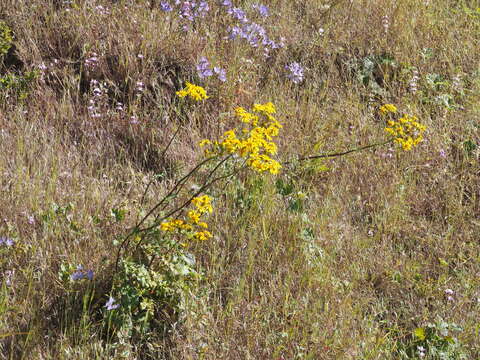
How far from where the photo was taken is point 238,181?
3367mm

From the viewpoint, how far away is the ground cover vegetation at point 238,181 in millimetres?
2658

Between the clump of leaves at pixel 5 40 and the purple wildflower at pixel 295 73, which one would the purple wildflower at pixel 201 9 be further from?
the clump of leaves at pixel 5 40

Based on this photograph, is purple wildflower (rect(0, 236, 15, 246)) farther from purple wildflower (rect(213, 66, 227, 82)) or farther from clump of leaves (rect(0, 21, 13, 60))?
purple wildflower (rect(213, 66, 227, 82))

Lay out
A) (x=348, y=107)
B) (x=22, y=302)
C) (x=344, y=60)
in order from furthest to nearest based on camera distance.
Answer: (x=344, y=60)
(x=348, y=107)
(x=22, y=302)

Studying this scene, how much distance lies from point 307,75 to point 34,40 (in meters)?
1.94

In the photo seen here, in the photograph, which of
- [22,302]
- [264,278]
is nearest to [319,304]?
[264,278]

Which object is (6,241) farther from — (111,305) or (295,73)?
(295,73)

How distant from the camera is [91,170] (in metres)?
3.35

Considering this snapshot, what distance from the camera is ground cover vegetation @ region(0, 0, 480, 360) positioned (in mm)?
2658

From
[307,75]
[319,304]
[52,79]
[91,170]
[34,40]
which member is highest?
[34,40]

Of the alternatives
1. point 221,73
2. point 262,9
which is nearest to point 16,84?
point 221,73

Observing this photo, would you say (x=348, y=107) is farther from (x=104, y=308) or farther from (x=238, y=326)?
(x=104, y=308)

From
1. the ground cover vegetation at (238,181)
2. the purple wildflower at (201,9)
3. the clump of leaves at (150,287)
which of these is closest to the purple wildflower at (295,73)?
the ground cover vegetation at (238,181)

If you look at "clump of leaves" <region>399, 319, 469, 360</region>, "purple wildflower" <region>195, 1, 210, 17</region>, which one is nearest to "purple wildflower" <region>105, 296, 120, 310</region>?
"clump of leaves" <region>399, 319, 469, 360</region>
